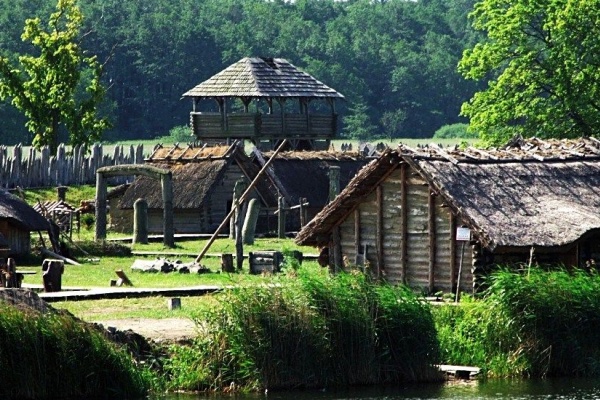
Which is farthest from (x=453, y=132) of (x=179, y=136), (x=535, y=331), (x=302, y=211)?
(x=535, y=331)

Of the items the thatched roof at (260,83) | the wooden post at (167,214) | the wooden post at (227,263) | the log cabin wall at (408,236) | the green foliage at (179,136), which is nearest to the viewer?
the log cabin wall at (408,236)

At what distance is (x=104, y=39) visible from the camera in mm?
118312

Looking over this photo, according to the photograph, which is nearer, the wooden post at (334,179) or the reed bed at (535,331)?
the reed bed at (535,331)

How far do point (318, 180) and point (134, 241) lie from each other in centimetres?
1001

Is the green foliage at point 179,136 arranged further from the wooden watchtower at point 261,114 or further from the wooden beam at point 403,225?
the wooden beam at point 403,225

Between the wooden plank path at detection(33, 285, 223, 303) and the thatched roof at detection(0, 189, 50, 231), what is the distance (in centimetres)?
882

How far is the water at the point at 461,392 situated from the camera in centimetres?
2740

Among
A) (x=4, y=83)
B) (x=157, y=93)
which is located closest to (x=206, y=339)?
(x=4, y=83)

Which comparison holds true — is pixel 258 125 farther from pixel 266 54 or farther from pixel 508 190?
pixel 266 54

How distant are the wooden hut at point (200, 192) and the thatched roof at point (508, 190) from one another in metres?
20.0

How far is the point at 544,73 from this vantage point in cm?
5519

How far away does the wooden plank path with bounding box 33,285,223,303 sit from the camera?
117ft

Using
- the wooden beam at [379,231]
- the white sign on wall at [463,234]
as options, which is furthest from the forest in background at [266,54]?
the white sign on wall at [463,234]

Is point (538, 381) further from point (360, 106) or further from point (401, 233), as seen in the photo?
point (360, 106)
